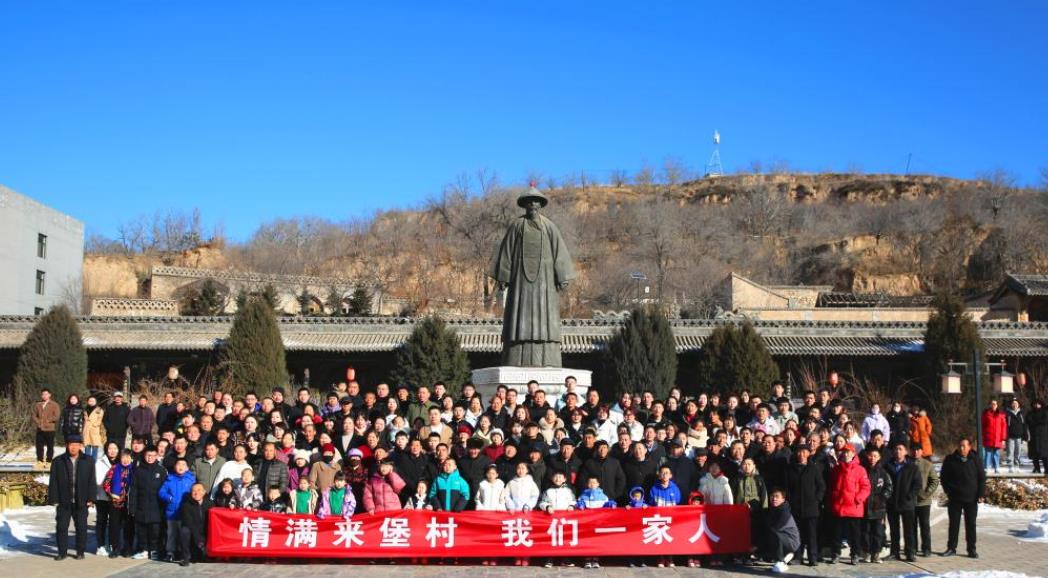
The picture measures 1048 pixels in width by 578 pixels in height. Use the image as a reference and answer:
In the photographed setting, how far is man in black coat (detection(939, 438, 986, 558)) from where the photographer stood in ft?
35.8

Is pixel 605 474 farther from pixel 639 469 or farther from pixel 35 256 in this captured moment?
pixel 35 256

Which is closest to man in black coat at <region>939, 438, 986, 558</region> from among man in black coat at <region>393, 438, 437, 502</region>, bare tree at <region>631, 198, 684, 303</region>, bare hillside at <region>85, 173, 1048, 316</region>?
man in black coat at <region>393, 438, 437, 502</region>

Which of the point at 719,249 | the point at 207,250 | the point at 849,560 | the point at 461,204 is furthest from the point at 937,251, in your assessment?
the point at 849,560

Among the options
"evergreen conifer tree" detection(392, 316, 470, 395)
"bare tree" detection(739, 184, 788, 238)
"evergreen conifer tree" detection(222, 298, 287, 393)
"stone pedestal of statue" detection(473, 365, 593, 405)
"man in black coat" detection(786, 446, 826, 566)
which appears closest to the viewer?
"man in black coat" detection(786, 446, 826, 566)

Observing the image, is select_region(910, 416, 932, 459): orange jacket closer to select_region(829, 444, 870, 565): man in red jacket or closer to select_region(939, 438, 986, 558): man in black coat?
select_region(939, 438, 986, 558): man in black coat

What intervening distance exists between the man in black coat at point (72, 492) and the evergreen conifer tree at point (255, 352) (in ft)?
41.7

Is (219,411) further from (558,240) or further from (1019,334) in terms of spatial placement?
(1019,334)

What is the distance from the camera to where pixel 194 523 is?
1023 cm

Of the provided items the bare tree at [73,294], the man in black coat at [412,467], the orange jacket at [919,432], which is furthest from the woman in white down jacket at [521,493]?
the bare tree at [73,294]

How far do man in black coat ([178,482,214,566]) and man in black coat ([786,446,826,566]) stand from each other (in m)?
5.92

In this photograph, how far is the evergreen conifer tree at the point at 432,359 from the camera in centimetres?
2419

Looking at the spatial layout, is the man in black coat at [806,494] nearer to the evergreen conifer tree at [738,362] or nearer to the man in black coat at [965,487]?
the man in black coat at [965,487]

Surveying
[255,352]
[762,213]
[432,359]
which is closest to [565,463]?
[432,359]

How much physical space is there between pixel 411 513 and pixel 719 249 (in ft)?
197
